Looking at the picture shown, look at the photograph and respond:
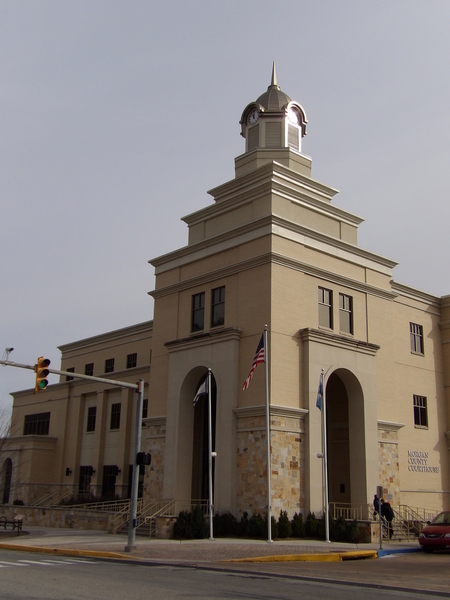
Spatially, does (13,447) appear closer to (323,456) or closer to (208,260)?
(208,260)

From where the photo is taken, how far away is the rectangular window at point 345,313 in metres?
34.8

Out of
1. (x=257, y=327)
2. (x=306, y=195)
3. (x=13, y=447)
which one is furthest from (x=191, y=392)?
(x=13, y=447)

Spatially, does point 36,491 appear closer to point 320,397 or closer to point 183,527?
point 183,527

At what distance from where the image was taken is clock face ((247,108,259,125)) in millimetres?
39906

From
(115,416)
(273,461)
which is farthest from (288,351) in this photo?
(115,416)

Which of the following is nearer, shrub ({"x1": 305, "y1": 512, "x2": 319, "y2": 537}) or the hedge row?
the hedge row

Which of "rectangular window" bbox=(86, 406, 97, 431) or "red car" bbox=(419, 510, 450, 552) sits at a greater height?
"rectangular window" bbox=(86, 406, 97, 431)

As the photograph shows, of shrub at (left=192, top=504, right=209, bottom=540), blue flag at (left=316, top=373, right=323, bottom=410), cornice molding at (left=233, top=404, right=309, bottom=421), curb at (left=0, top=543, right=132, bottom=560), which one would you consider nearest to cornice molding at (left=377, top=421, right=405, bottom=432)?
cornice molding at (left=233, top=404, right=309, bottom=421)

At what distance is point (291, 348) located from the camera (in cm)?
3147

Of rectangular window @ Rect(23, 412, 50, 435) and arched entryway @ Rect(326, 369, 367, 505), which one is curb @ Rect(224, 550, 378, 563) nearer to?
arched entryway @ Rect(326, 369, 367, 505)

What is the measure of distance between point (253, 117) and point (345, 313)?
44.7ft

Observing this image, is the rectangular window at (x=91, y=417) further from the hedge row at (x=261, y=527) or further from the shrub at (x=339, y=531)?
the shrub at (x=339, y=531)

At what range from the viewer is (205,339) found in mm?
33438

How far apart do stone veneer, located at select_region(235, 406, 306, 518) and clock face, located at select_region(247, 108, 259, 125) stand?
18.5 metres
